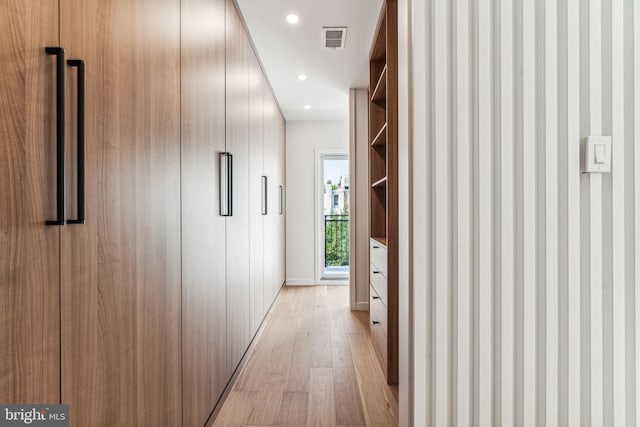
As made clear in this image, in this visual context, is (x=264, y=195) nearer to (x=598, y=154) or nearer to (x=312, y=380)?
(x=312, y=380)

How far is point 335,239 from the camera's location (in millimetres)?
6051

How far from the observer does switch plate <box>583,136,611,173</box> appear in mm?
1139

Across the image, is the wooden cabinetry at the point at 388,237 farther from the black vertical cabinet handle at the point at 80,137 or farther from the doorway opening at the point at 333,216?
the doorway opening at the point at 333,216

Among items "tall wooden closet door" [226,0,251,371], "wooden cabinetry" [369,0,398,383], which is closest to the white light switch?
"wooden cabinetry" [369,0,398,383]

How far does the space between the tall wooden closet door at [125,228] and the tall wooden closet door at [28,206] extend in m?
0.05

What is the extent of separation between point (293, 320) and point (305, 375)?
1.38 m

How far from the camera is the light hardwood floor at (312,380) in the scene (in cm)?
210

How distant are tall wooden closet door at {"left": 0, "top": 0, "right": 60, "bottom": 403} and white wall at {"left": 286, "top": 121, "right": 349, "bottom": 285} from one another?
502 centimetres

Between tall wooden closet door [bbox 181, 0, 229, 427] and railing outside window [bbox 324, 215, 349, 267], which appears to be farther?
railing outside window [bbox 324, 215, 349, 267]

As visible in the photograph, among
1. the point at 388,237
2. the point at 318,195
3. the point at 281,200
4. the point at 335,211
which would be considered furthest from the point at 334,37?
the point at 335,211

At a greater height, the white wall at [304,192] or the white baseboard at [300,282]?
the white wall at [304,192]

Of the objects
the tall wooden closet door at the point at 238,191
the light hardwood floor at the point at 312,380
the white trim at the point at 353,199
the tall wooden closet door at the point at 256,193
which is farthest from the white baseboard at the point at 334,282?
the tall wooden closet door at the point at 238,191

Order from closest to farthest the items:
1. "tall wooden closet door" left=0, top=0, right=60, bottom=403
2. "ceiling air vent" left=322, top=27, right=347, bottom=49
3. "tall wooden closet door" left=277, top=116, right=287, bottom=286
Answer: "tall wooden closet door" left=0, top=0, right=60, bottom=403 < "ceiling air vent" left=322, top=27, right=347, bottom=49 < "tall wooden closet door" left=277, top=116, right=287, bottom=286

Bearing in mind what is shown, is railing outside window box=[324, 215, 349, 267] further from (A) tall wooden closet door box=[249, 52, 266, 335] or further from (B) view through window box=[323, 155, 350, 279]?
(A) tall wooden closet door box=[249, 52, 266, 335]
